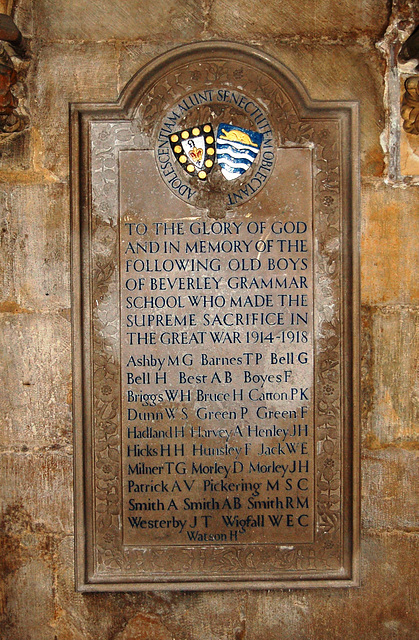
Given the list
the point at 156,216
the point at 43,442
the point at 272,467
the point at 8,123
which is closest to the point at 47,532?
the point at 43,442

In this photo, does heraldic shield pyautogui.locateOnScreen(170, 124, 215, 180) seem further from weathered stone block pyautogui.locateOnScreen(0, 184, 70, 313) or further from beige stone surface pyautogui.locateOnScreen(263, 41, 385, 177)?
weathered stone block pyautogui.locateOnScreen(0, 184, 70, 313)

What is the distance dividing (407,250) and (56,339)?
9.09 feet

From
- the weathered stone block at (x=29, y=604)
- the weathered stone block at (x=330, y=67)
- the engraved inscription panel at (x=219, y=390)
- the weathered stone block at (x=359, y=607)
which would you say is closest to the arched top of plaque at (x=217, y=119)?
the weathered stone block at (x=330, y=67)

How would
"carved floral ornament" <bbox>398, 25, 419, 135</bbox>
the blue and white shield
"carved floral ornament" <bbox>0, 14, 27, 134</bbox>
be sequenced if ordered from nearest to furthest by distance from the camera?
"carved floral ornament" <bbox>0, 14, 27, 134</bbox> < "carved floral ornament" <bbox>398, 25, 419, 135</bbox> < the blue and white shield

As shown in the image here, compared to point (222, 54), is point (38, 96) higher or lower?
lower

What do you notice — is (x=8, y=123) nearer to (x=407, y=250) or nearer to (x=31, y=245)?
(x=31, y=245)

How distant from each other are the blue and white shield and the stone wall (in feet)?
1.89

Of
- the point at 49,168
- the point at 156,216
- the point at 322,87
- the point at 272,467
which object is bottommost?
the point at 272,467

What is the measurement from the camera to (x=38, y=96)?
4078mm

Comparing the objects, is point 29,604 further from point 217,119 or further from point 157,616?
point 217,119

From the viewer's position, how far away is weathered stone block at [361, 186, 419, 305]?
4.09 m

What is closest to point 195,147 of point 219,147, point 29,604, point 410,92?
point 219,147

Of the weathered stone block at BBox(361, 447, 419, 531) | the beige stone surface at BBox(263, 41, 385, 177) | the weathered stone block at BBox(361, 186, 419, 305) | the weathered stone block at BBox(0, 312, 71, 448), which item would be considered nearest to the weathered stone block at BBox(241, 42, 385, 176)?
the beige stone surface at BBox(263, 41, 385, 177)

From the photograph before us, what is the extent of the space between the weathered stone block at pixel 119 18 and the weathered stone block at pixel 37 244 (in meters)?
1.20
